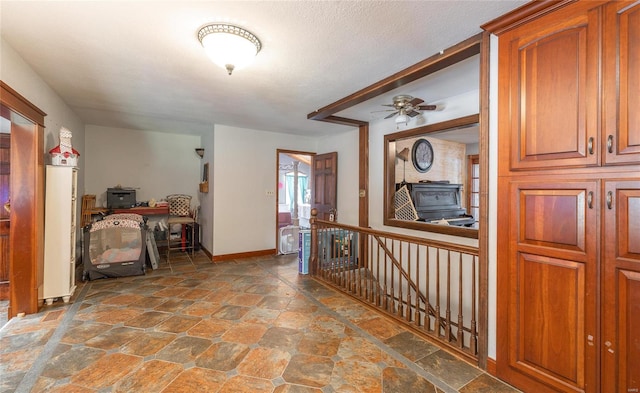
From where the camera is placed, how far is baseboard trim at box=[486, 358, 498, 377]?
192cm

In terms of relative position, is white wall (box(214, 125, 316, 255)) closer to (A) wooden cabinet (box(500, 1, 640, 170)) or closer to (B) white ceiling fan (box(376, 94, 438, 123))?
(B) white ceiling fan (box(376, 94, 438, 123))

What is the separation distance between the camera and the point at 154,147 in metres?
5.71

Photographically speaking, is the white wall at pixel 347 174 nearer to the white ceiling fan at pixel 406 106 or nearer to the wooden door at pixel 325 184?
the wooden door at pixel 325 184

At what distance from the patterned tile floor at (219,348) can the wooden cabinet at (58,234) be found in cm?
22

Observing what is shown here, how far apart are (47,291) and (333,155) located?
449cm

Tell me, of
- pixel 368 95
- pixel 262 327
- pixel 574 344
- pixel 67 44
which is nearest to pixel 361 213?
pixel 368 95

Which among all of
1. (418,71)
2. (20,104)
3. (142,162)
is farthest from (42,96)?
(418,71)

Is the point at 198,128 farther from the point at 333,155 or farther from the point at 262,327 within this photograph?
the point at 262,327

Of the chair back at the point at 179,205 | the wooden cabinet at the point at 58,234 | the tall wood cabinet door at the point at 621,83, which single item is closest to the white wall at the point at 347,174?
the chair back at the point at 179,205

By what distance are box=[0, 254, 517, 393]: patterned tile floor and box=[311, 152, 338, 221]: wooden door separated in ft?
7.71

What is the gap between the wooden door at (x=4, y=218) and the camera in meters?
3.08

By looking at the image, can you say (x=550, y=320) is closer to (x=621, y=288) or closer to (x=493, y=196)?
(x=621, y=288)

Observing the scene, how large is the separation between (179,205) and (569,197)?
5.94m

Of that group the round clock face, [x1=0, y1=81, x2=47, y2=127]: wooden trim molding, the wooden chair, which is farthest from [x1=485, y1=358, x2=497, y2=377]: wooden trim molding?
the wooden chair
